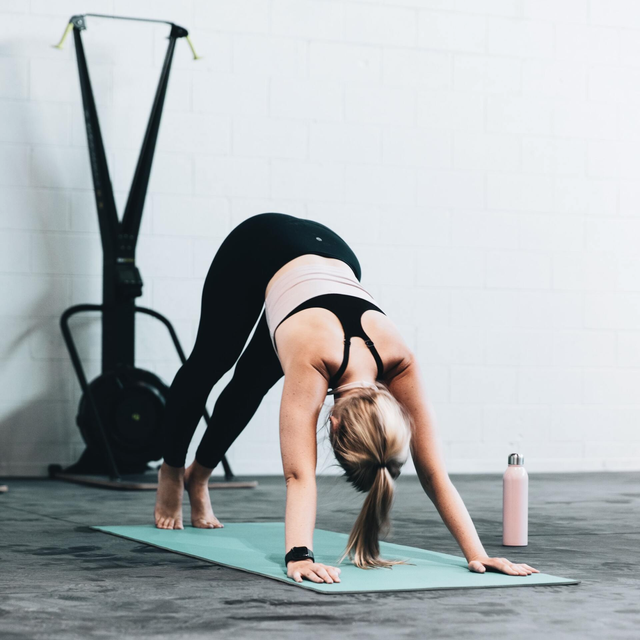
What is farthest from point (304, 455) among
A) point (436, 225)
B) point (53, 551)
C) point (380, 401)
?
point (436, 225)

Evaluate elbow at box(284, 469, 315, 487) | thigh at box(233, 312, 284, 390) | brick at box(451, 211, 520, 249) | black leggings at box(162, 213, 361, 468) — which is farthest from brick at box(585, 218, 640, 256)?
elbow at box(284, 469, 315, 487)

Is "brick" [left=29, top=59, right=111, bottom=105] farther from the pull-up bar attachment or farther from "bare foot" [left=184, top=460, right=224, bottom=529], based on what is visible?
"bare foot" [left=184, top=460, right=224, bottom=529]

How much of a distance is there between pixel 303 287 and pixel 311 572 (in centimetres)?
72

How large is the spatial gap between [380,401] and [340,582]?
414 mm

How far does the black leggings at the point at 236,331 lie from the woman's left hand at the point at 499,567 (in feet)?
2.78

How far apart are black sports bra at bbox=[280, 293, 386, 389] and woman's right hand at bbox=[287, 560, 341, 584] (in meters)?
0.43

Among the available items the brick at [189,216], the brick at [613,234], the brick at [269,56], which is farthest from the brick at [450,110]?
the brick at [189,216]

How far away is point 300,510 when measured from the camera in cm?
234

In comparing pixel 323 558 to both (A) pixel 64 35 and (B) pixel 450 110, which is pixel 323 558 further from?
(B) pixel 450 110

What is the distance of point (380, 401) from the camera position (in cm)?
236

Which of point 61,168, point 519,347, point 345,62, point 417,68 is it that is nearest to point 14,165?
point 61,168

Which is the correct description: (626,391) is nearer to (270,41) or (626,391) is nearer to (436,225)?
(436,225)

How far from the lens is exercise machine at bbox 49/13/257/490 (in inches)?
197

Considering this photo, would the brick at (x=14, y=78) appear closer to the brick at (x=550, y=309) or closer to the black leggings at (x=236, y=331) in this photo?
the black leggings at (x=236, y=331)
